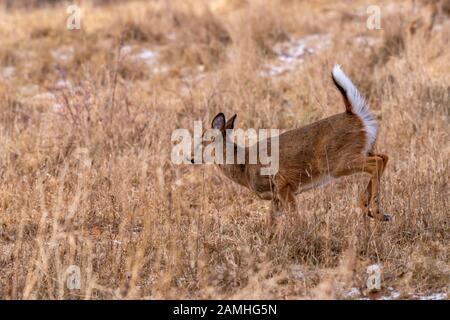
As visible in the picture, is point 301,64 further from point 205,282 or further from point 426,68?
point 205,282

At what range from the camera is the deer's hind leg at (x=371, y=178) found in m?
5.86

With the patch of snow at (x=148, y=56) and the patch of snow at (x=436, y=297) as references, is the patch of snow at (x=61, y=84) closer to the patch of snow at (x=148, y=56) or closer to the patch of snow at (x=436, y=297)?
the patch of snow at (x=148, y=56)

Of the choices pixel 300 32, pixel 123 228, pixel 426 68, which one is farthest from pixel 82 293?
pixel 300 32

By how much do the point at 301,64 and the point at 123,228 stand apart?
5.07 meters

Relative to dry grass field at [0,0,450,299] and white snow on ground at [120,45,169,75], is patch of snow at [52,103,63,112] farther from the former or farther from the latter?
white snow on ground at [120,45,169,75]

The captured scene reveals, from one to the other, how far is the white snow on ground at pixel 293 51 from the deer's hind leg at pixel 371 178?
4.12 meters

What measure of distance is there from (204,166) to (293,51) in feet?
14.9

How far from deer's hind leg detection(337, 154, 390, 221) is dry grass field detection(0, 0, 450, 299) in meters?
0.15

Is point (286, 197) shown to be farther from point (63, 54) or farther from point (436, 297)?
point (63, 54)

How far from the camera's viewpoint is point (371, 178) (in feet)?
19.5

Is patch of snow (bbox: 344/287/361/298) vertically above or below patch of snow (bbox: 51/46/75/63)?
below

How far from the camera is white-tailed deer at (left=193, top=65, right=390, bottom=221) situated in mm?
5934

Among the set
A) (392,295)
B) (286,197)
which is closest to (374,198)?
(286,197)

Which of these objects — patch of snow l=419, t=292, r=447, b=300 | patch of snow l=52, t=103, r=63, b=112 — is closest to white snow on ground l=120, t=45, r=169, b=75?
patch of snow l=52, t=103, r=63, b=112
